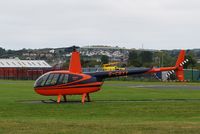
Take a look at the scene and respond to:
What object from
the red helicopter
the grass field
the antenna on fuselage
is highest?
the antenna on fuselage

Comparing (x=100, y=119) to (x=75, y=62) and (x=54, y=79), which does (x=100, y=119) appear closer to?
(x=54, y=79)

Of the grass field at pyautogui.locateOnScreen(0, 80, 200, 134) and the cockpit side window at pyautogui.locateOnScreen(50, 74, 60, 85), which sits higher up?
the cockpit side window at pyautogui.locateOnScreen(50, 74, 60, 85)

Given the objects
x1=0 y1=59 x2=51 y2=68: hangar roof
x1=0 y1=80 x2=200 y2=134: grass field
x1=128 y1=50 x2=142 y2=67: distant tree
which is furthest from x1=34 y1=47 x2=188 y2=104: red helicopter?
x1=0 y1=59 x2=51 y2=68: hangar roof

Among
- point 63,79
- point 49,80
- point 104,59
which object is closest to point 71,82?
point 63,79

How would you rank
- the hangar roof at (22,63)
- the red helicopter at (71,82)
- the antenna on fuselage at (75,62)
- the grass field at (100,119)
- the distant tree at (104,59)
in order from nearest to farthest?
the grass field at (100,119) → the red helicopter at (71,82) → the antenna on fuselage at (75,62) → the hangar roof at (22,63) → the distant tree at (104,59)

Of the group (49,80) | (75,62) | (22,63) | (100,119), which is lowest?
(100,119)

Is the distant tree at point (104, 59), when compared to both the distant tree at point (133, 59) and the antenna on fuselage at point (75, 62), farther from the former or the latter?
the antenna on fuselage at point (75, 62)

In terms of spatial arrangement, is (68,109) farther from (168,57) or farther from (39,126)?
(168,57)

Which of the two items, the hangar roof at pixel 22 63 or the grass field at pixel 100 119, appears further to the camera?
the hangar roof at pixel 22 63

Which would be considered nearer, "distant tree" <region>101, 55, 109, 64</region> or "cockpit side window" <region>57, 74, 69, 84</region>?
"cockpit side window" <region>57, 74, 69, 84</region>

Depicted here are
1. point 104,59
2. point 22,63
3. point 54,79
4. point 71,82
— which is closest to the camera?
point 71,82

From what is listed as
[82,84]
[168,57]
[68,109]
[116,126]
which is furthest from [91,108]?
[168,57]

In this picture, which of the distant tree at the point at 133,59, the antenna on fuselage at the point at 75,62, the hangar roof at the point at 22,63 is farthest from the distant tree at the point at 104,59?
the antenna on fuselage at the point at 75,62

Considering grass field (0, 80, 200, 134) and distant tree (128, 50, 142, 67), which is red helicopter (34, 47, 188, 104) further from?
distant tree (128, 50, 142, 67)
